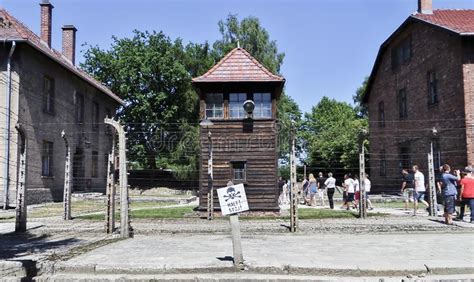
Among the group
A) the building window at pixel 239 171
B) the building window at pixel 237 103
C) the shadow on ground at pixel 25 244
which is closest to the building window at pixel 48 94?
the building window at pixel 237 103

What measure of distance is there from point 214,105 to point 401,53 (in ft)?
53.9

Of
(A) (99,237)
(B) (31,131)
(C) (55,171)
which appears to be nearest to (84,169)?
(C) (55,171)

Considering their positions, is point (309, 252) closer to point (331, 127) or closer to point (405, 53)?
point (405, 53)

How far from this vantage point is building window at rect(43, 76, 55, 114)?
2525 cm

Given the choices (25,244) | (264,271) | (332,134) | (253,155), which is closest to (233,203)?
(264,271)

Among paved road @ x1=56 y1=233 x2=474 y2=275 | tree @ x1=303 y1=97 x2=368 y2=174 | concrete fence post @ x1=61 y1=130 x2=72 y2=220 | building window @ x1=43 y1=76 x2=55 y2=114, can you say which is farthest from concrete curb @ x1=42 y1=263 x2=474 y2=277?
tree @ x1=303 y1=97 x2=368 y2=174

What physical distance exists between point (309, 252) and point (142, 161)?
34055mm

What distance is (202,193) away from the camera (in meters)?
18.1

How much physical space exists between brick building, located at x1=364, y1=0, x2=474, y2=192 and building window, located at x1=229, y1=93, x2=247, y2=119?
22.6 feet

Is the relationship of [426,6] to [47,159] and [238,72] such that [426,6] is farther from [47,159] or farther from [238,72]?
[47,159]

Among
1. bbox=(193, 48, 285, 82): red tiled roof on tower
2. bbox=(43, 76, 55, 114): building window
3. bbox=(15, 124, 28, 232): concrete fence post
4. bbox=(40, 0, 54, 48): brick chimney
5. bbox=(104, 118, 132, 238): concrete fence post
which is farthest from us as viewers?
bbox=(40, 0, 54, 48): brick chimney

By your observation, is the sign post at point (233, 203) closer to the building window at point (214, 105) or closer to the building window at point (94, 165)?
the building window at point (214, 105)

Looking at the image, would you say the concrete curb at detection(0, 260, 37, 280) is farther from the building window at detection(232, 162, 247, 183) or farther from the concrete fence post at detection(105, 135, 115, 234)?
the building window at detection(232, 162, 247, 183)

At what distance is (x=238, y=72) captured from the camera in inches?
730
